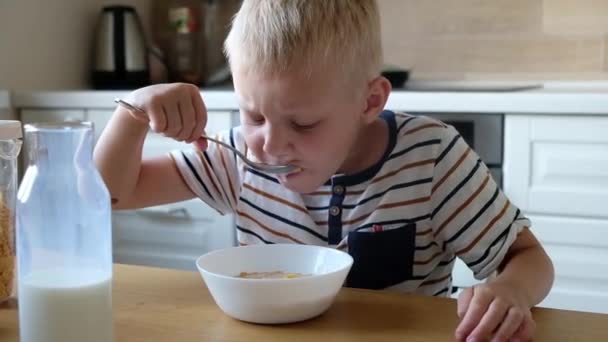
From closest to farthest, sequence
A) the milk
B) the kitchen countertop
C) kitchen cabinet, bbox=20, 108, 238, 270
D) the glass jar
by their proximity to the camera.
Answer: the milk, the glass jar, the kitchen countertop, kitchen cabinet, bbox=20, 108, 238, 270

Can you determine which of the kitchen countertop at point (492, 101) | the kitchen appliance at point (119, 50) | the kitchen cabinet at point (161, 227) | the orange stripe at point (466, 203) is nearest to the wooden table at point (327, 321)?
the orange stripe at point (466, 203)

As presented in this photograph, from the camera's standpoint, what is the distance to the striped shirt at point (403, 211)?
1.02 m

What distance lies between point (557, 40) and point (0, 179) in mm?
1905

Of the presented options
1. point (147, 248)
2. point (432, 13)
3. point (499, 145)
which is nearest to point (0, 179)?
point (499, 145)

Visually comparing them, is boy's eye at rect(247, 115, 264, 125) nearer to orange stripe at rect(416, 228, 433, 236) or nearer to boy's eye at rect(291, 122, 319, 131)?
boy's eye at rect(291, 122, 319, 131)

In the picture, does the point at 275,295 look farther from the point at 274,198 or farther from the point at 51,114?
the point at 51,114

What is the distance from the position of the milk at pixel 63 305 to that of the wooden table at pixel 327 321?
0.35 ft

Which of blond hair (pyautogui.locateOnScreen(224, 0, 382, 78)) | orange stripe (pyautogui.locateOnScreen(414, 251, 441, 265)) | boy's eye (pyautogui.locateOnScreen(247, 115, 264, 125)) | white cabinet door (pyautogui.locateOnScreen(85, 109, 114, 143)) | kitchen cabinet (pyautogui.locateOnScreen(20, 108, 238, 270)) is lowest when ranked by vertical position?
kitchen cabinet (pyautogui.locateOnScreen(20, 108, 238, 270))

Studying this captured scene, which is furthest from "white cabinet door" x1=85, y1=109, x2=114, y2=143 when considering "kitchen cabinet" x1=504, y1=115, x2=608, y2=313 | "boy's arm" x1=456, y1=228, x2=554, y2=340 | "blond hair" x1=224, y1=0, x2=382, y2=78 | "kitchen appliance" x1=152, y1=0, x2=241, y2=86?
"boy's arm" x1=456, y1=228, x2=554, y2=340

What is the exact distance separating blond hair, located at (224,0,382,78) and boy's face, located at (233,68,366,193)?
18 millimetres

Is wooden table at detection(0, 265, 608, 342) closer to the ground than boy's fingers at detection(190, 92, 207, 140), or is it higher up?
closer to the ground

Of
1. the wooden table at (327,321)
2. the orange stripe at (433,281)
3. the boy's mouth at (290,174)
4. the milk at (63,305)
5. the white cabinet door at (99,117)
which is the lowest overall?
the orange stripe at (433,281)

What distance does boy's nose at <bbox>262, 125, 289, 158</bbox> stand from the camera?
894 millimetres

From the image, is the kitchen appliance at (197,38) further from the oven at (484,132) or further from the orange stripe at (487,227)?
the orange stripe at (487,227)
